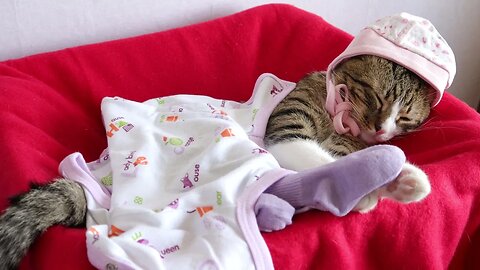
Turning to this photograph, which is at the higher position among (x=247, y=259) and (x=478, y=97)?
(x=247, y=259)

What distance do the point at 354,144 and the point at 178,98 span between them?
421mm

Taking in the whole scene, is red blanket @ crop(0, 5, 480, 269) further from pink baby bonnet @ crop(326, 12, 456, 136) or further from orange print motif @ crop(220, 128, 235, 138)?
orange print motif @ crop(220, 128, 235, 138)

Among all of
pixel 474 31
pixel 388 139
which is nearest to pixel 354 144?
pixel 388 139

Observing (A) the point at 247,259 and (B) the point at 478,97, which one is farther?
(B) the point at 478,97

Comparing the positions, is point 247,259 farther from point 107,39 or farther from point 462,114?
point 107,39

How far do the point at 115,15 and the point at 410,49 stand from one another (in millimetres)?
734

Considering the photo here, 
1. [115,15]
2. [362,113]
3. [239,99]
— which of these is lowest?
[239,99]

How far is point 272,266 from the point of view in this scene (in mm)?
759

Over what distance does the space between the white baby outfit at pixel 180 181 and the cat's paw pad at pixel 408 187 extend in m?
0.18

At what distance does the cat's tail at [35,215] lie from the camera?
0.78 meters

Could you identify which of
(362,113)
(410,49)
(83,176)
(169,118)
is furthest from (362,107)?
(83,176)

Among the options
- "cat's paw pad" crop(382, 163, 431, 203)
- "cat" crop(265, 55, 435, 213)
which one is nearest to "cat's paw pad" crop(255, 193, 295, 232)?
"cat's paw pad" crop(382, 163, 431, 203)

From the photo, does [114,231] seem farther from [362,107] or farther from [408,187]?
[362,107]

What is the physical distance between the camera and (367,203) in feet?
2.67
